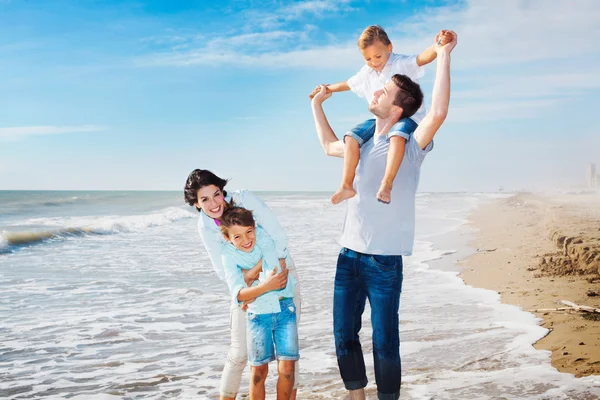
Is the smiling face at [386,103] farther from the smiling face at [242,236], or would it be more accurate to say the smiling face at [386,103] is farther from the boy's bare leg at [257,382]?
the boy's bare leg at [257,382]

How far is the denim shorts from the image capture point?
300 centimetres

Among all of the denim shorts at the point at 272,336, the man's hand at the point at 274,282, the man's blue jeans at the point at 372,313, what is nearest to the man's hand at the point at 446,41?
the man's blue jeans at the point at 372,313

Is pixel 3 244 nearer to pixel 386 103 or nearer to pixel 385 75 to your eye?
pixel 385 75

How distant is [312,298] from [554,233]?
23.2 feet

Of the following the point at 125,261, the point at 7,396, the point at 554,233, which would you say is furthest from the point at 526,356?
the point at 125,261

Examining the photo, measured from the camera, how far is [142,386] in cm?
441

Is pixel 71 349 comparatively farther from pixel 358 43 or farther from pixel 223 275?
pixel 358 43

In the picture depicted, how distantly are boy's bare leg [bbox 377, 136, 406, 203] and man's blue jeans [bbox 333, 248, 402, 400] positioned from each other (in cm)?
33

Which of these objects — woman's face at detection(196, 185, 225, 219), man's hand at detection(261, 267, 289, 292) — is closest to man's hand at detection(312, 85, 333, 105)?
woman's face at detection(196, 185, 225, 219)

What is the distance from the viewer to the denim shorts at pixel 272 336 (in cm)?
300

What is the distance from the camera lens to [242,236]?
2.99 m

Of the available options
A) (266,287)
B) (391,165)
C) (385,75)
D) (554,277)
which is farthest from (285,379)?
(554,277)

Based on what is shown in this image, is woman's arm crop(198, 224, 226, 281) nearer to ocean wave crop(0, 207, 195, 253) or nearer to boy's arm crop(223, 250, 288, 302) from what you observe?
boy's arm crop(223, 250, 288, 302)

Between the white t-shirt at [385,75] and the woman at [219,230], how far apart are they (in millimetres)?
894
